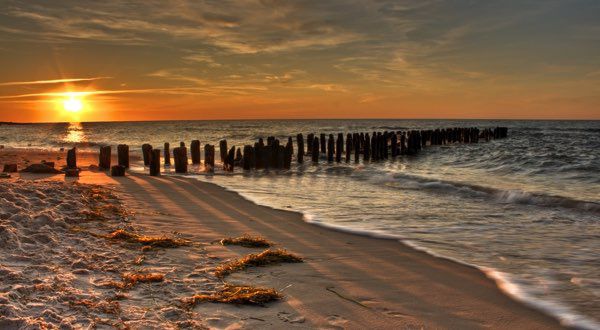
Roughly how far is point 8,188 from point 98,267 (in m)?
3.57

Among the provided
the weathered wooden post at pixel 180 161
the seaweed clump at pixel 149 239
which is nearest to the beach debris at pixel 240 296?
the seaweed clump at pixel 149 239

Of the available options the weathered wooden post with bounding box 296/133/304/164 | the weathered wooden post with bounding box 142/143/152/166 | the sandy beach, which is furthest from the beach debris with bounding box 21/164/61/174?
the weathered wooden post with bounding box 296/133/304/164

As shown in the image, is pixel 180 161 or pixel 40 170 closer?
pixel 40 170

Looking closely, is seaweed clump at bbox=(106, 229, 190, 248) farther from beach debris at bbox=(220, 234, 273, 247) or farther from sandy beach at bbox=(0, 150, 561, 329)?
beach debris at bbox=(220, 234, 273, 247)

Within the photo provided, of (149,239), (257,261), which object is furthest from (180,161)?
(257,261)

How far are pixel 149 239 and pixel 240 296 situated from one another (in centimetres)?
239

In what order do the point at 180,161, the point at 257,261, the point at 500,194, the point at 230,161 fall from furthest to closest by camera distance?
the point at 230,161
the point at 180,161
the point at 500,194
the point at 257,261

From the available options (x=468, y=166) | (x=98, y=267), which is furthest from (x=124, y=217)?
(x=468, y=166)

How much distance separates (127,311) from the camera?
375 cm

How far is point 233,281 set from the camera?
4.82 meters

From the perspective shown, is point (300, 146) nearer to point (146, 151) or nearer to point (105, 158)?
point (146, 151)

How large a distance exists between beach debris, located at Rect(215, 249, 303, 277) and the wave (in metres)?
8.44

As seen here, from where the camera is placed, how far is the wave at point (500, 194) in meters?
11.8

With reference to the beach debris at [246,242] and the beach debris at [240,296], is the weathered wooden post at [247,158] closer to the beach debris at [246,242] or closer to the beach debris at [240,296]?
the beach debris at [246,242]
